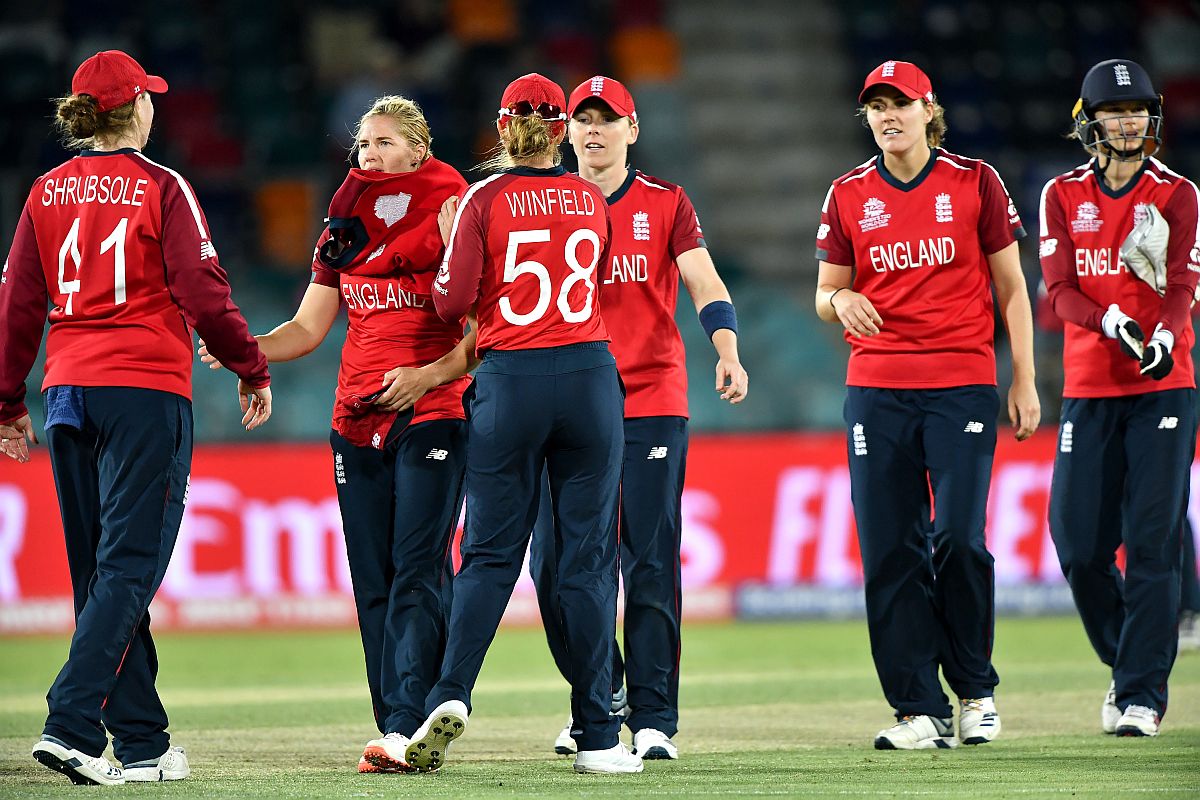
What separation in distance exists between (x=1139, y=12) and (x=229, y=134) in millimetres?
10791

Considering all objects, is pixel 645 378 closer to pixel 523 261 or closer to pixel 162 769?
pixel 523 261

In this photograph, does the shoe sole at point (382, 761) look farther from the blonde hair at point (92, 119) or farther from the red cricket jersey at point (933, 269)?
the red cricket jersey at point (933, 269)

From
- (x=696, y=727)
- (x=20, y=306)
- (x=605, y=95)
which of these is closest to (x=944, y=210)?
(x=605, y=95)

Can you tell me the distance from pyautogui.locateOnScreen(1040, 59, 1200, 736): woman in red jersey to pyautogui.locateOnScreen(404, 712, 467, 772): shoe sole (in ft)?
9.83

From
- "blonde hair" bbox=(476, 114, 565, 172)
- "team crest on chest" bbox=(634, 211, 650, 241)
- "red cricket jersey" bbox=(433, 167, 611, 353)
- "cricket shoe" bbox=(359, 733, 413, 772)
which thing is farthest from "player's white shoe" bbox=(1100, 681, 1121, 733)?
"blonde hair" bbox=(476, 114, 565, 172)

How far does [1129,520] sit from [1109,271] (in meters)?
1.09

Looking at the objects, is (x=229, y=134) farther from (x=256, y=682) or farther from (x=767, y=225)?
(x=256, y=682)

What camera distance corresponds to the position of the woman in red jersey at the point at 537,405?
19.1ft

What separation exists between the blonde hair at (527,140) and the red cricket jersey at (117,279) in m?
1.11

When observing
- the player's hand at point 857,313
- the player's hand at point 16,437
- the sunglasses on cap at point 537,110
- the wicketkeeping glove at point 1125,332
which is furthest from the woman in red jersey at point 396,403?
the wicketkeeping glove at point 1125,332

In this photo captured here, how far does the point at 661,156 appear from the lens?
61.5 feet

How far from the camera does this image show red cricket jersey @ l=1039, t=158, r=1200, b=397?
718 centimetres

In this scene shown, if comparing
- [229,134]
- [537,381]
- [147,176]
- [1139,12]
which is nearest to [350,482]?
[537,381]

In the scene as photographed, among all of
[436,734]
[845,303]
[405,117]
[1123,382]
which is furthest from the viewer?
[1123,382]
